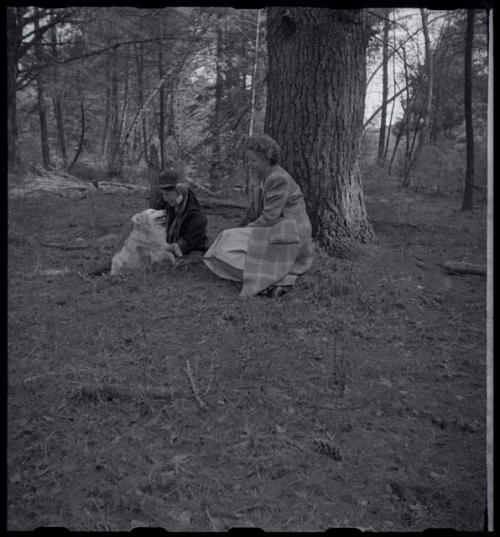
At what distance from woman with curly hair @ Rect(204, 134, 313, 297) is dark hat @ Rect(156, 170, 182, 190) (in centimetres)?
84

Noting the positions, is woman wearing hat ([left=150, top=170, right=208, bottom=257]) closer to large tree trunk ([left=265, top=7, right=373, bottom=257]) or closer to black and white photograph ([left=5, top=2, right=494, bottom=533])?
black and white photograph ([left=5, top=2, right=494, bottom=533])

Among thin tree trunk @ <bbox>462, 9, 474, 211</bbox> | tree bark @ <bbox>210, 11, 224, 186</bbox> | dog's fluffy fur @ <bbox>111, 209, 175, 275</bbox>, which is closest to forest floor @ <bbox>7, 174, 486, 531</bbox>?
dog's fluffy fur @ <bbox>111, 209, 175, 275</bbox>

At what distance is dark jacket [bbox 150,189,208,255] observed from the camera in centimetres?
578

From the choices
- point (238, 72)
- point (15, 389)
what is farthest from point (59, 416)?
point (238, 72)

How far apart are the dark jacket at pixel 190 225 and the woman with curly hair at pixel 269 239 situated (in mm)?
579

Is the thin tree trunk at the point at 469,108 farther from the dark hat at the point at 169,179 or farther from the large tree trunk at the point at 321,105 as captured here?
the dark hat at the point at 169,179

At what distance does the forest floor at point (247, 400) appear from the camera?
8.04 ft

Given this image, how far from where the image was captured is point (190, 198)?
18.9 ft

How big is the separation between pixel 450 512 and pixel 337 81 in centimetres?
465

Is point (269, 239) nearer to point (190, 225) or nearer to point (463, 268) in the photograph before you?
point (190, 225)

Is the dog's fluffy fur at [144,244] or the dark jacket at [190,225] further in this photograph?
the dark jacket at [190,225]

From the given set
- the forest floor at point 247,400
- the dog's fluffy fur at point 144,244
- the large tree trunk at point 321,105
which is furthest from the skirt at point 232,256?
the large tree trunk at point 321,105
